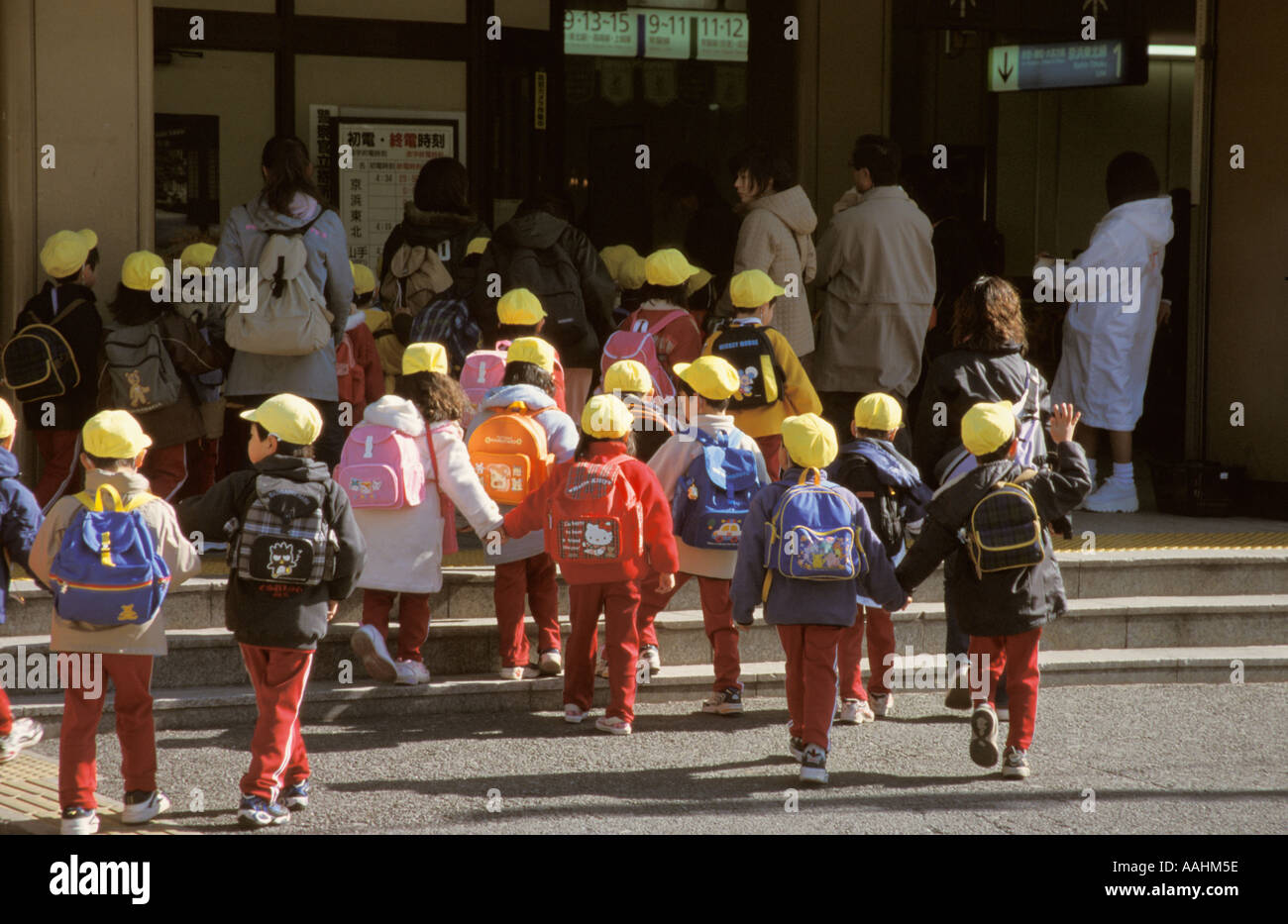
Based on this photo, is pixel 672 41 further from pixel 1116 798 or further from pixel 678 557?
pixel 1116 798

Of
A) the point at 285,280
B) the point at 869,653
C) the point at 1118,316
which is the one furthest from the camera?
the point at 1118,316

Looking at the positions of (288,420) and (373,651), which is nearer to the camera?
(288,420)

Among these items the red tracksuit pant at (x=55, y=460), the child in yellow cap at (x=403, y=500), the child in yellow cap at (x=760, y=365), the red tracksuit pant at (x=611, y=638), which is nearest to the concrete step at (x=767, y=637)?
the child in yellow cap at (x=403, y=500)

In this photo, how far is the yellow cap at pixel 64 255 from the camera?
7.98 metres

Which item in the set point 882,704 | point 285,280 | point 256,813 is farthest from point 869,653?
point 285,280

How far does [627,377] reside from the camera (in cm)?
718

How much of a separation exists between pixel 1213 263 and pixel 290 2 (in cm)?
611

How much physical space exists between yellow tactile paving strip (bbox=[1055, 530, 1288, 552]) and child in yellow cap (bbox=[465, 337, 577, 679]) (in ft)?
8.90

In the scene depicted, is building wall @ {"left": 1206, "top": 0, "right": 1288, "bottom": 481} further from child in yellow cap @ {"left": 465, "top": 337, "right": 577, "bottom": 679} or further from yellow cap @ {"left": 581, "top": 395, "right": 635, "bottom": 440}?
yellow cap @ {"left": 581, "top": 395, "right": 635, "bottom": 440}

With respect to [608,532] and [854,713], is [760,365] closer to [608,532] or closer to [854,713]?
[608,532]

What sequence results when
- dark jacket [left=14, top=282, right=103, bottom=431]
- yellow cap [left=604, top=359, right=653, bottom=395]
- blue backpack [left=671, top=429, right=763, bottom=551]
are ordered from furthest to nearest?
dark jacket [left=14, top=282, right=103, bottom=431] < yellow cap [left=604, top=359, right=653, bottom=395] < blue backpack [left=671, top=429, right=763, bottom=551]

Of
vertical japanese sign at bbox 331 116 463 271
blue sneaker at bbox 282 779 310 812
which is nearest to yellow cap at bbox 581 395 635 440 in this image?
blue sneaker at bbox 282 779 310 812

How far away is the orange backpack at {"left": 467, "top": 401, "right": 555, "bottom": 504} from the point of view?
283 inches

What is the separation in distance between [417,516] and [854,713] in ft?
6.71
